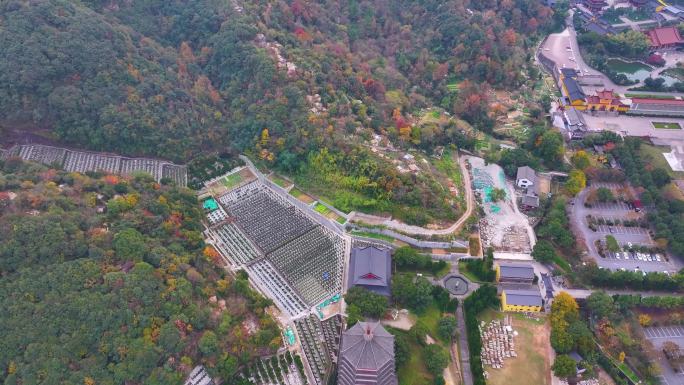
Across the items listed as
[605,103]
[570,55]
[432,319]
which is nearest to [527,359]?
[432,319]

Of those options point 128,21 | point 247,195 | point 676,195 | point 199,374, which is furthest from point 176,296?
point 676,195

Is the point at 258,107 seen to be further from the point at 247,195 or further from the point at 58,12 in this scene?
the point at 58,12

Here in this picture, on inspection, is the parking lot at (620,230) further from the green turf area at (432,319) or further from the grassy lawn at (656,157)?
the green turf area at (432,319)

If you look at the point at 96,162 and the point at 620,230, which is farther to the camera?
the point at 96,162

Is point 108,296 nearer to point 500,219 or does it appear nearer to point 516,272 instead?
point 516,272

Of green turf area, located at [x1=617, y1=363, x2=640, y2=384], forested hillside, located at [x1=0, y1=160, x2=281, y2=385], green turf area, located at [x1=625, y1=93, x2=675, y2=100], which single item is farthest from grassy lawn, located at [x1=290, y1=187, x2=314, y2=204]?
green turf area, located at [x1=625, y1=93, x2=675, y2=100]

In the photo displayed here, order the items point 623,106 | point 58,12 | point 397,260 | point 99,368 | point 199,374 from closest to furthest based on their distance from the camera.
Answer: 1. point 99,368
2. point 199,374
3. point 397,260
4. point 58,12
5. point 623,106
